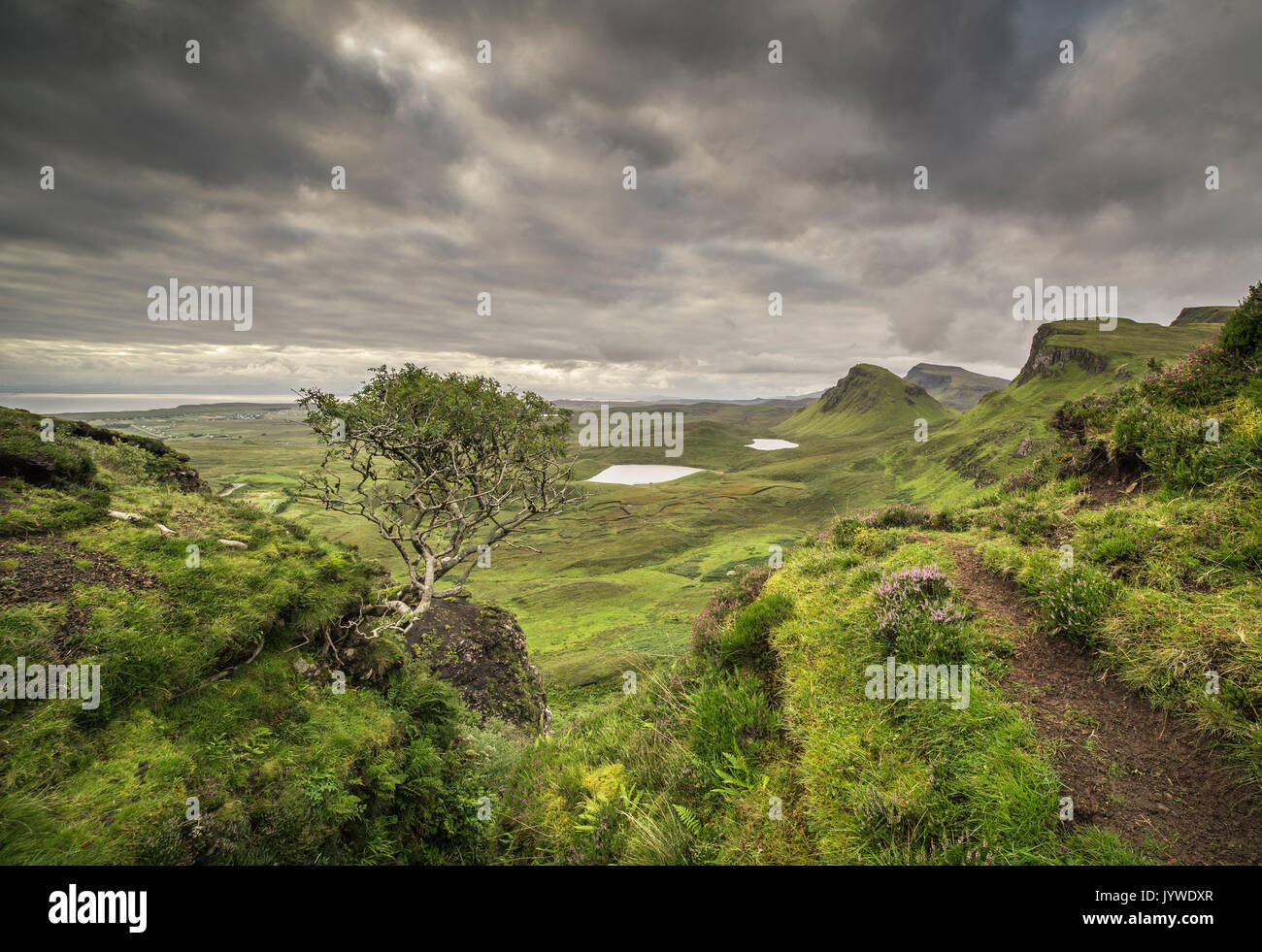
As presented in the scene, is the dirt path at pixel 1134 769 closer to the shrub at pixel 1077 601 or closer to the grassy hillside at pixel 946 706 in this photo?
the grassy hillside at pixel 946 706

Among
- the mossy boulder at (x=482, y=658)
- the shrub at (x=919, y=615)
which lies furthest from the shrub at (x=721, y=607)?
the mossy boulder at (x=482, y=658)

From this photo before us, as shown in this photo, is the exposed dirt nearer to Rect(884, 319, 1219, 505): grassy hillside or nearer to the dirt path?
the dirt path

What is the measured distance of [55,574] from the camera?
7316 mm

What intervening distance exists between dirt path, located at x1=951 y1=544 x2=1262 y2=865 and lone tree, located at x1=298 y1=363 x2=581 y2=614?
1485 centimetres

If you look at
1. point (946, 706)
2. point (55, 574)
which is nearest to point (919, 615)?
point (946, 706)

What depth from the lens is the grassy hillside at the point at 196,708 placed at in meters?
5.04

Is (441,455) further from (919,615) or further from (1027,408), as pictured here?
(1027,408)

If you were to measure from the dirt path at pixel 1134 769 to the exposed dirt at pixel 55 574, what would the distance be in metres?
13.2

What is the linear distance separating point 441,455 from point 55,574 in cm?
1330

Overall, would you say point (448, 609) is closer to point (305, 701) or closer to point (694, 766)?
point (305, 701)

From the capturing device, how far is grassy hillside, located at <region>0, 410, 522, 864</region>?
504 cm

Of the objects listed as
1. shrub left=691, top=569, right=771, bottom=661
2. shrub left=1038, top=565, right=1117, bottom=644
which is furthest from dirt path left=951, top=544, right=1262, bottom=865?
shrub left=691, top=569, right=771, bottom=661
